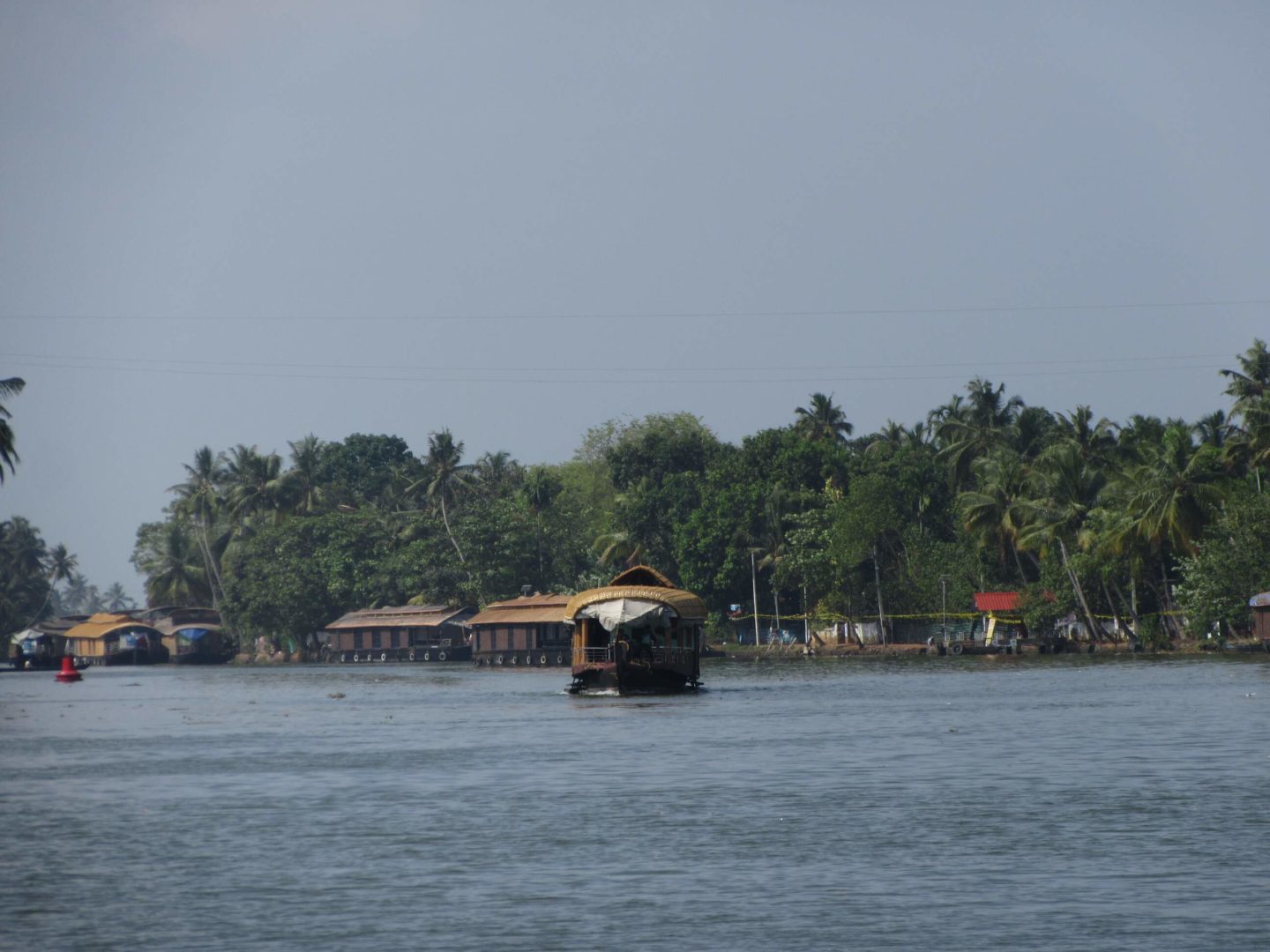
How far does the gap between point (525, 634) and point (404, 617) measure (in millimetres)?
20841

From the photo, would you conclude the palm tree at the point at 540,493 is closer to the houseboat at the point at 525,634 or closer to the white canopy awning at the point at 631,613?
the houseboat at the point at 525,634

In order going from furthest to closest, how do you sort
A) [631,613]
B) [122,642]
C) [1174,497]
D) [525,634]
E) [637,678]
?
[122,642], [525,634], [1174,497], [637,678], [631,613]

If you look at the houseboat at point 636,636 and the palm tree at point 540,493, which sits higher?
the palm tree at point 540,493

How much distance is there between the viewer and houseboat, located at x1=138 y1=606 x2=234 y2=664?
160 metres

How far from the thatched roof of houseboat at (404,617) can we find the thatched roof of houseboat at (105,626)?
28.9 m

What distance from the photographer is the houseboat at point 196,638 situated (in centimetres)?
16050

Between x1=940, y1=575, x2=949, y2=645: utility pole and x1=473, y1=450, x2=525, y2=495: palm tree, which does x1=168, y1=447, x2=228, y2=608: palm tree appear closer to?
Answer: x1=473, y1=450, x2=525, y2=495: palm tree

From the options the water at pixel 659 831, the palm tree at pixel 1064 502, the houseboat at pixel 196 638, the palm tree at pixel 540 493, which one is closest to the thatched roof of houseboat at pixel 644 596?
the water at pixel 659 831

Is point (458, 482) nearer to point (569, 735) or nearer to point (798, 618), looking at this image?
point (798, 618)

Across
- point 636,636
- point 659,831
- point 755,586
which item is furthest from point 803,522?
point 659,831

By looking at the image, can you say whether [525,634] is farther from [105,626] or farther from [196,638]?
[105,626]

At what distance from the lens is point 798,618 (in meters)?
126

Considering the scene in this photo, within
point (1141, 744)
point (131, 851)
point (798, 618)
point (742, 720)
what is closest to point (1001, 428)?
point (798, 618)

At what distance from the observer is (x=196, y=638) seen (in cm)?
16075
